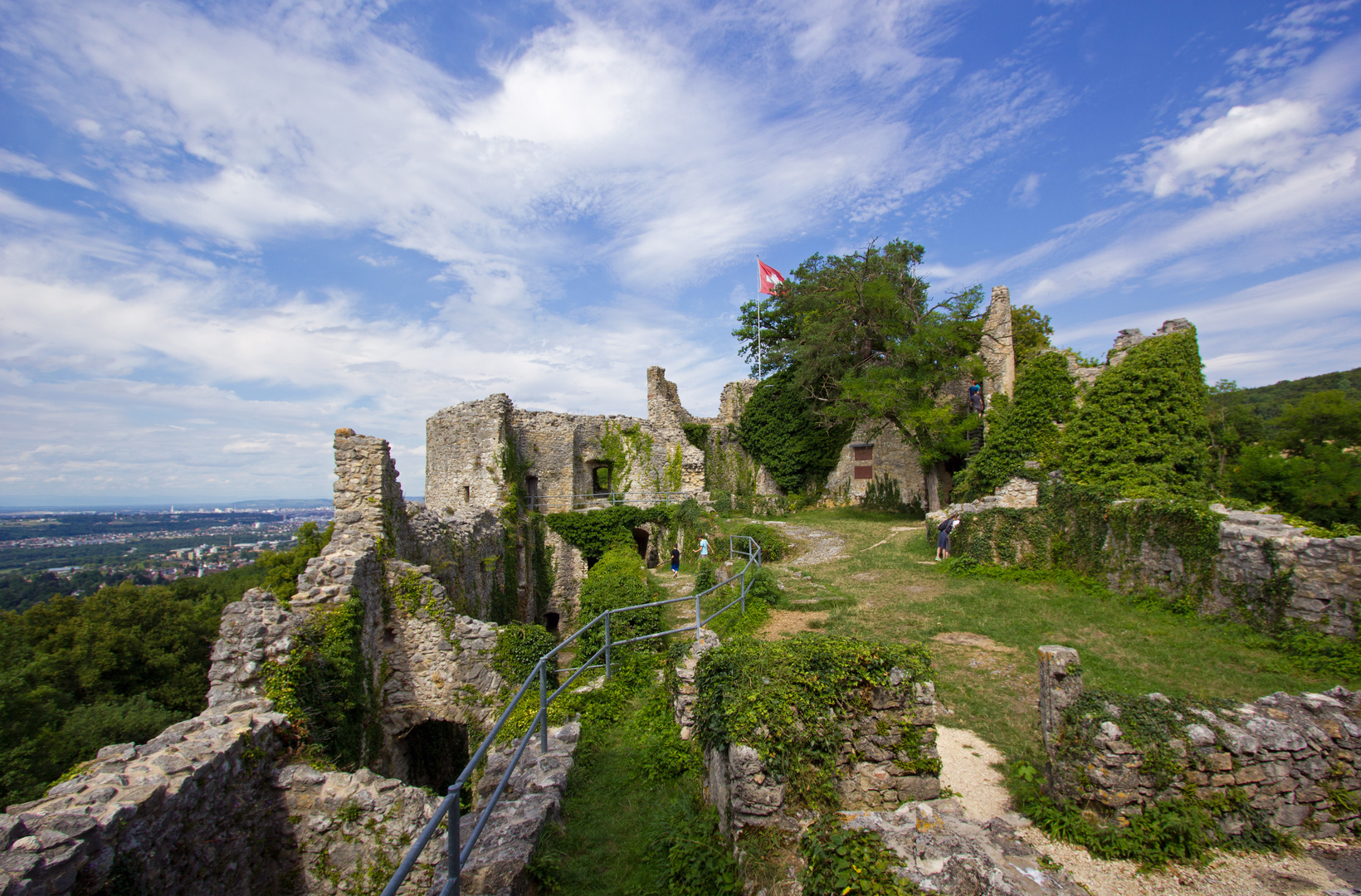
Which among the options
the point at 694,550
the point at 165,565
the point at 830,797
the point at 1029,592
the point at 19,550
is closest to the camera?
the point at 830,797

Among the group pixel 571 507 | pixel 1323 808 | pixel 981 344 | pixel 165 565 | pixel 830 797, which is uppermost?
pixel 981 344

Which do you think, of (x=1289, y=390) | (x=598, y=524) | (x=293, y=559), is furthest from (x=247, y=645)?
(x=1289, y=390)

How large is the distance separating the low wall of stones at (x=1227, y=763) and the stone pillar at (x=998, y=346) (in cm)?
1394

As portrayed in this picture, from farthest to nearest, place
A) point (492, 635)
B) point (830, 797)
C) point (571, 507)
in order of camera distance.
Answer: point (571, 507), point (492, 635), point (830, 797)

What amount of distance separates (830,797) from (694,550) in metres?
16.7

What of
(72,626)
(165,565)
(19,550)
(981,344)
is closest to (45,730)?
(72,626)

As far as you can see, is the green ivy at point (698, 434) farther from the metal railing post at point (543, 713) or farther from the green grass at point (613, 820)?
the metal railing post at point (543, 713)

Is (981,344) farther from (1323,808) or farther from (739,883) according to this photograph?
(739,883)

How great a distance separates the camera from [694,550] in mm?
20984

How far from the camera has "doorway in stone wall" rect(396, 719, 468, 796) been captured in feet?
31.8

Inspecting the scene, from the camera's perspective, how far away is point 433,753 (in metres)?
10.8

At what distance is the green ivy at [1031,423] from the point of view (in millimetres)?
14000

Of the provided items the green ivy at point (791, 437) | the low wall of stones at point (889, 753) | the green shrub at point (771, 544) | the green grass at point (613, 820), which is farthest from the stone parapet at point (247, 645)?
the green ivy at point (791, 437)

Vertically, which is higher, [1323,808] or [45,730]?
[1323,808]
